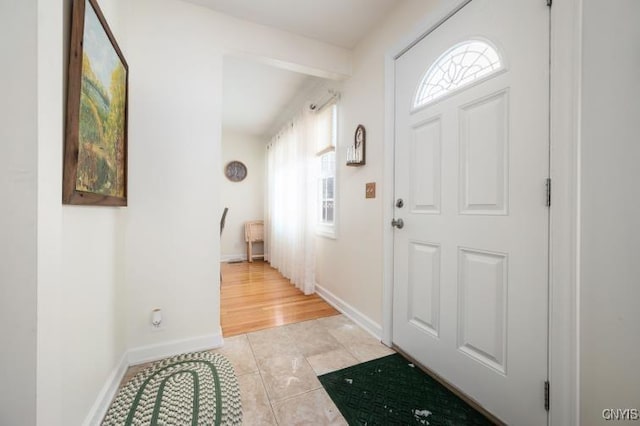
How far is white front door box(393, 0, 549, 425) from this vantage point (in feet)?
3.29

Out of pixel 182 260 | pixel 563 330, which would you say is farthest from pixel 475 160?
pixel 182 260

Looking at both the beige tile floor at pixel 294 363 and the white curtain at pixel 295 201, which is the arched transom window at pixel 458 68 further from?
the beige tile floor at pixel 294 363

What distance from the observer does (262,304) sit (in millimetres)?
2551

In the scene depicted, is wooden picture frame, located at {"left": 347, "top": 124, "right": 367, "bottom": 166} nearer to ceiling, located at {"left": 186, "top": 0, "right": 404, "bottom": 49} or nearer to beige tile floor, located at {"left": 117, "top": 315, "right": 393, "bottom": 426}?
ceiling, located at {"left": 186, "top": 0, "right": 404, "bottom": 49}

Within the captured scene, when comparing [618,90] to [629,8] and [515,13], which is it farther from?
[515,13]

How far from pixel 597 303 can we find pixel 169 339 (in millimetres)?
2229

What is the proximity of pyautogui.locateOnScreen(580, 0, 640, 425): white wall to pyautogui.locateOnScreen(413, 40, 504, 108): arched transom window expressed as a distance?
343 mm

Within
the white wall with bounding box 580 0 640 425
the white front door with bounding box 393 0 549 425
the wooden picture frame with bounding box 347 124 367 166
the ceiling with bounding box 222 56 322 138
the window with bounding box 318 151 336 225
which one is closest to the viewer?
the white wall with bounding box 580 0 640 425

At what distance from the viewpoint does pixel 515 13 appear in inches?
41.8

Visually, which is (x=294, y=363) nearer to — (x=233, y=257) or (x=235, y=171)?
(x=233, y=257)

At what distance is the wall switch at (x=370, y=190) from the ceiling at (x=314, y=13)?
49.3 inches

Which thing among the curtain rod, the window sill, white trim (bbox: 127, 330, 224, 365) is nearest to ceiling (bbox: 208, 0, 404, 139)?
the curtain rod

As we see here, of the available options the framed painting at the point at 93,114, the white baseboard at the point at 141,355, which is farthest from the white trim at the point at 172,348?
the framed painting at the point at 93,114

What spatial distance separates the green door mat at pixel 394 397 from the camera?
1.15 metres
